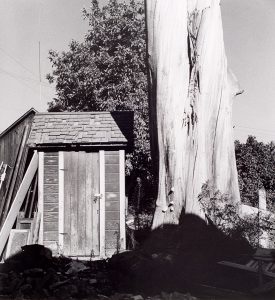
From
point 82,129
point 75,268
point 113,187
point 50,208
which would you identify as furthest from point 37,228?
point 75,268

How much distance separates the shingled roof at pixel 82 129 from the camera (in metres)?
9.83

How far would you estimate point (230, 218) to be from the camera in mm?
7672

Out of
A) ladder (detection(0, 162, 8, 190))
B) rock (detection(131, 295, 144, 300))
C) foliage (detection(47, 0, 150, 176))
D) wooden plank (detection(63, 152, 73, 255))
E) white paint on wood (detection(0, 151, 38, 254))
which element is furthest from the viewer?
foliage (detection(47, 0, 150, 176))

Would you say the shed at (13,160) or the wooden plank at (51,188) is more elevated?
the shed at (13,160)

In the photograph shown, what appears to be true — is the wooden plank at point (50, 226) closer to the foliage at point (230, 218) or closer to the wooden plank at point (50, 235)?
the wooden plank at point (50, 235)

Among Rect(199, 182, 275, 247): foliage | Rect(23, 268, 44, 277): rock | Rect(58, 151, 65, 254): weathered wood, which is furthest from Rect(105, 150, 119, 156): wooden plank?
Rect(23, 268, 44, 277): rock

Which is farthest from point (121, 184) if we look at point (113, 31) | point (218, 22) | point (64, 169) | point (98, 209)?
point (113, 31)

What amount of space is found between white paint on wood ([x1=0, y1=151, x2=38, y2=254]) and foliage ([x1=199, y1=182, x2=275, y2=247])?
13.6 feet

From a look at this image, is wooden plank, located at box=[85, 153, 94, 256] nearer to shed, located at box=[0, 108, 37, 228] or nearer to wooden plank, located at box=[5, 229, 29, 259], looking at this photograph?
wooden plank, located at box=[5, 229, 29, 259]

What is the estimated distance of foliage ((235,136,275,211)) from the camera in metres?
18.5

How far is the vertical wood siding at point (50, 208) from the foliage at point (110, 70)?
10740mm

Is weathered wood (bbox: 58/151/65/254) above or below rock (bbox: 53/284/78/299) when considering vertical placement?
above

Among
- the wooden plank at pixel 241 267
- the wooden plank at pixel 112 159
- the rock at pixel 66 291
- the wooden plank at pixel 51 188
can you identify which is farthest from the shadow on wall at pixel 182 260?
the wooden plank at pixel 51 188

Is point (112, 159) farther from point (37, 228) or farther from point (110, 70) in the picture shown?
point (110, 70)
